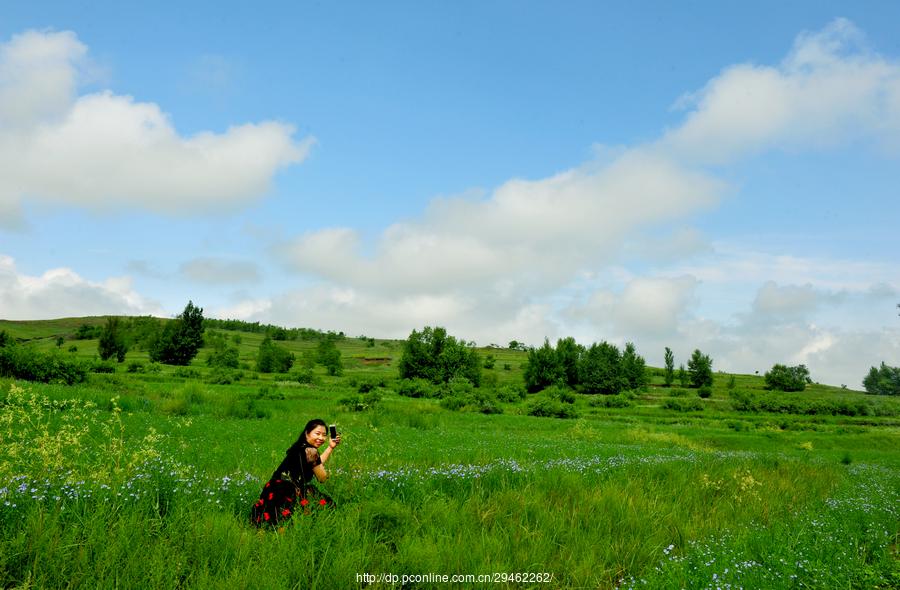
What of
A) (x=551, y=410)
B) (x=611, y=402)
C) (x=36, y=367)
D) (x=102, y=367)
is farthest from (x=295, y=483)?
(x=611, y=402)

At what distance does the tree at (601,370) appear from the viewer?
10906cm

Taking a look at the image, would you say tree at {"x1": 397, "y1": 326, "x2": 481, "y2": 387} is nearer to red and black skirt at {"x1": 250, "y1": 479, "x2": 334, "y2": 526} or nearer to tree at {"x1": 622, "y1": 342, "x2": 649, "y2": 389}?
tree at {"x1": 622, "y1": 342, "x2": 649, "y2": 389}

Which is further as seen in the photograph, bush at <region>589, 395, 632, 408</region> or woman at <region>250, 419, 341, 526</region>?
bush at <region>589, 395, 632, 408</region>

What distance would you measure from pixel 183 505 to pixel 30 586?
62.1 inches

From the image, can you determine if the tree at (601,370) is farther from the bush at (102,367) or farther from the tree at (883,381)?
the bush at (102,367)

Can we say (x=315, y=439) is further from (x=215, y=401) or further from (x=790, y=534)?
(x=215, y=401)

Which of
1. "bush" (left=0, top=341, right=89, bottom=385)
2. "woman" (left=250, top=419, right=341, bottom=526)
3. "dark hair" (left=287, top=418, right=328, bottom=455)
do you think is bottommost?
"bush" (left=0, top=341, right=89, bottom=385)

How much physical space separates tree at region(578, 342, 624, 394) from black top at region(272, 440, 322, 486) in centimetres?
10868

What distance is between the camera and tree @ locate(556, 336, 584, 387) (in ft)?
361

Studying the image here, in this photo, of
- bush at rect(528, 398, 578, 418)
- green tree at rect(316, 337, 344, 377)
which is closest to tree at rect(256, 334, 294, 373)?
green tree at rect(316, 337, 344, 377)

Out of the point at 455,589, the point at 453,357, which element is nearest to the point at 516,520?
the point at 455,589

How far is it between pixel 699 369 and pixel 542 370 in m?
40.7

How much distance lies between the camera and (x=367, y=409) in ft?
120

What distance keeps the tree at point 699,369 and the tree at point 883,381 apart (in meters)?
39.7
